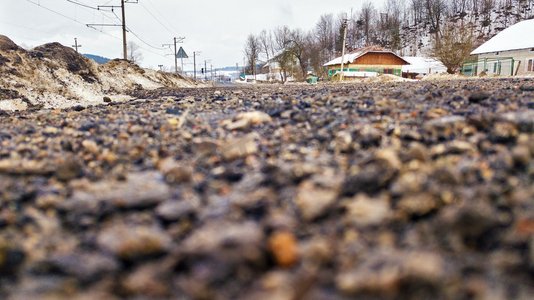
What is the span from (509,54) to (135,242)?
41.2 metres

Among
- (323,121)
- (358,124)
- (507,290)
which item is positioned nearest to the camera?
(507,290)

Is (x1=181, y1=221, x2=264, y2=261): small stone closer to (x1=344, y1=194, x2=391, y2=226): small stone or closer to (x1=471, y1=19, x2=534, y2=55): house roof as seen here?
(x1=344, y1=194, x2=391, y2=226): small stone

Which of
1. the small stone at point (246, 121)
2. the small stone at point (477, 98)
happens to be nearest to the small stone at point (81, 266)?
the small stone at point (246, 121)

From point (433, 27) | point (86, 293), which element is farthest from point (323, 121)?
point (433, 27)

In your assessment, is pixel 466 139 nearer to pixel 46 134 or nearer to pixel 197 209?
pixel 197 209

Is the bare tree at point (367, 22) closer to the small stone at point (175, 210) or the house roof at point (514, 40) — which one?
the house roof at point (514, 40)

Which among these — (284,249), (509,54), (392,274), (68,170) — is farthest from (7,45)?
(509,54)

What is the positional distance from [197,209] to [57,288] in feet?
1.74

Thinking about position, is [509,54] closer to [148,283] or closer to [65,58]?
[65,58]

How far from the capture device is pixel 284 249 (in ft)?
3.71

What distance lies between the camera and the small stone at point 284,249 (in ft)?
3.63

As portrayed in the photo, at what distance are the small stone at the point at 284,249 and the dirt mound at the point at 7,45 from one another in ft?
33.1

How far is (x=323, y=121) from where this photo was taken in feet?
9.26

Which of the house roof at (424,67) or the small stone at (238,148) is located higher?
the house roof at (424,67)
